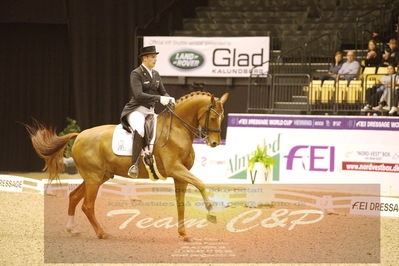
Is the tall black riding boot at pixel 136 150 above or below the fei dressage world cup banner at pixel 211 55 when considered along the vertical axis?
below

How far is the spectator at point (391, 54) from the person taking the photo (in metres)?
15.5

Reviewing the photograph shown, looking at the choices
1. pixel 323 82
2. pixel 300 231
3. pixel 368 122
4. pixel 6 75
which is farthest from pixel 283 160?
pixel 6 75

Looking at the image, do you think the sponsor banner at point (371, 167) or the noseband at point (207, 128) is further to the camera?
the sponsor banner at point (371, 167)

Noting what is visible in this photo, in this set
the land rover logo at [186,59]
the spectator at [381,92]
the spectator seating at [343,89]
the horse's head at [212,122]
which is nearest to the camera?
the horse's head at [212,122]

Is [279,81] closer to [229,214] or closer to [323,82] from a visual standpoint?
[323,82]

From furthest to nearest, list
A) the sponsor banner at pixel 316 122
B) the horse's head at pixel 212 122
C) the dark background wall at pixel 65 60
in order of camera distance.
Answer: the dark background wall at pixel 65 60
the sponsor banner at pixel 316 122
the horse's head at pixel 212 122

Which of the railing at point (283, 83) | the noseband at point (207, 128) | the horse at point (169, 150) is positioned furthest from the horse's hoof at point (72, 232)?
the railing at point (283, 83)

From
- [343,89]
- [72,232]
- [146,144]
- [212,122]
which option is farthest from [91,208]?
[343,89]

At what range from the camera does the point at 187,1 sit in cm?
1977

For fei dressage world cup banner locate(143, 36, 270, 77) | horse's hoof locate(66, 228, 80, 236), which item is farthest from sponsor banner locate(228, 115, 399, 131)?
horse's hoof locate(66, 228, 80, 236)

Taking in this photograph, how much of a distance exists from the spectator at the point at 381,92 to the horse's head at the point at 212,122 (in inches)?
269

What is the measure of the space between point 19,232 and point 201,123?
2708 millimetres


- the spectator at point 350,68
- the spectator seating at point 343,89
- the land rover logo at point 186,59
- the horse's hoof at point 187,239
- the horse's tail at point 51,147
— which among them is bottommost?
A: the horse's hoof at point 187,239

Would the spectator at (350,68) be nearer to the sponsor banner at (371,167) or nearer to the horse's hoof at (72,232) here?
the sponsor banner at (371,167)
